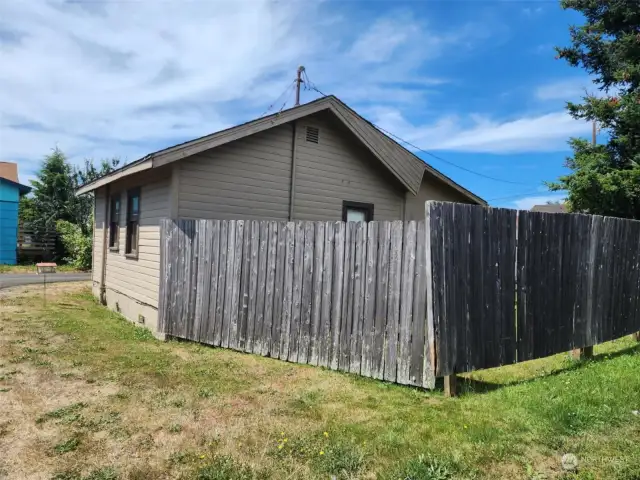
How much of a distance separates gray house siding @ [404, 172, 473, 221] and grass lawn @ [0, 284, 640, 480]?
663cm

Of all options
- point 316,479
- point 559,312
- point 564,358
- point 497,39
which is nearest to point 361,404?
point 316,479

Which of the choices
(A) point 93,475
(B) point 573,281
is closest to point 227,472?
(A) point 93,475

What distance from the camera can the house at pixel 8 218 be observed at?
25781mm

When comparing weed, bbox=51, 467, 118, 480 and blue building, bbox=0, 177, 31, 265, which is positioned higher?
blue building, bbox=0, 177, 31, 265

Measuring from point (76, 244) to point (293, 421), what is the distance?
24540 mm

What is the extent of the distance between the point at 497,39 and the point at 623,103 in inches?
173

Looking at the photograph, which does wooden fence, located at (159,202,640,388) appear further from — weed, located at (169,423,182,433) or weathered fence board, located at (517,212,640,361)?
weed, located at (169,423,182,433)

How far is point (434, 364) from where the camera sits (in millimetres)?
4707

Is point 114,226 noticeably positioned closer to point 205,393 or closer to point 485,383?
point 205,393

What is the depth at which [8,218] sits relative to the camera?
26250 millimetres

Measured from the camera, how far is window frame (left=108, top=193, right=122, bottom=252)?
11242 millimetres

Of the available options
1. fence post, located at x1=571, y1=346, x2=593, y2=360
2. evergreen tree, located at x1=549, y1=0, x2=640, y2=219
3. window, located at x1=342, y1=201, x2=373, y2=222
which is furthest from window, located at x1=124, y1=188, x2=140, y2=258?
evergreen tree, located at x1=549, y1=0, x2=640, y2=219

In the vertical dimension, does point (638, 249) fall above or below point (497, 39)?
below

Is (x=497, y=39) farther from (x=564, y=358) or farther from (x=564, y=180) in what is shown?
(x=564, y=358)
